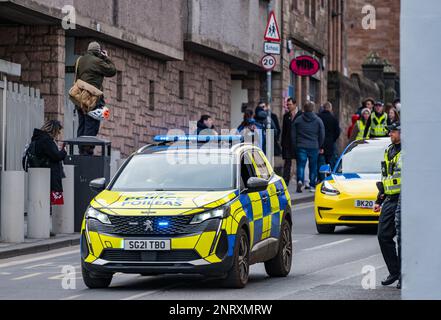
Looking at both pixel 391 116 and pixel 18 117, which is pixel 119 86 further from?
pixel 391 116

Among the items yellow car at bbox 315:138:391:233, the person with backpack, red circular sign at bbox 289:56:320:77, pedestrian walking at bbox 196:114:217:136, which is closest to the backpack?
the person with backpack

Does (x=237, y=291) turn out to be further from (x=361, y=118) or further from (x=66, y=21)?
(x=361, y=118)

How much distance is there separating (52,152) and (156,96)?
462 inches

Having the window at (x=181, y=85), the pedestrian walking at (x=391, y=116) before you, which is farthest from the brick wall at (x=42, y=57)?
the pedestrian walking at (x=391, y=116)

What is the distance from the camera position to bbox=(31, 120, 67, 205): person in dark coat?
22.6m

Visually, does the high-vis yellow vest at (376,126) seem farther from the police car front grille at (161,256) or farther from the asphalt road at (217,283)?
the police car front grille at (161,256)

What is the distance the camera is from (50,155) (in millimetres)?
22562

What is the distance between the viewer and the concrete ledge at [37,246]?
20.2m

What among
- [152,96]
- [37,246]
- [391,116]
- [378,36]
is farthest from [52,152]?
[378,36]

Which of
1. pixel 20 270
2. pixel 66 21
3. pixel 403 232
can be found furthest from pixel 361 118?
pixel 403 232

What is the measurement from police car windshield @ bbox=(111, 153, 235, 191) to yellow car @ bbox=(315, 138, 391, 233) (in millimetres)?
7638

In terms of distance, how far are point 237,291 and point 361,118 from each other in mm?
20111

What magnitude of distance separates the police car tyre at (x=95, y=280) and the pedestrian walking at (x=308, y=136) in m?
18.0

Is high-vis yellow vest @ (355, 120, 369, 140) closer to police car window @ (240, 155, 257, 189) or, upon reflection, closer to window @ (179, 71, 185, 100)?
window @ (179, 71, 185, 100)
